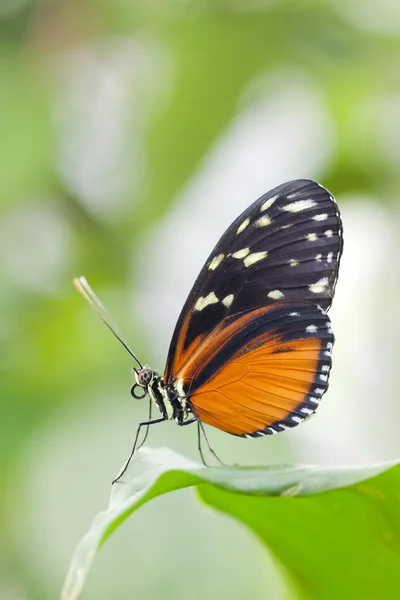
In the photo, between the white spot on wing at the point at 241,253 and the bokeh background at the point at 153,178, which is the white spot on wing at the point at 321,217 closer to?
the white spot on wing at the point at 241,253

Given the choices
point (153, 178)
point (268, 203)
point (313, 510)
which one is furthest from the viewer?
point (153, 178)

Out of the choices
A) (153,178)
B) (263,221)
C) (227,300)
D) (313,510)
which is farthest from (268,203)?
(153,178)

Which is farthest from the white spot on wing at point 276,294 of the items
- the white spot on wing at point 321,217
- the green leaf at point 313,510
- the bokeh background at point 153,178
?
the bokeh background at point 153,178

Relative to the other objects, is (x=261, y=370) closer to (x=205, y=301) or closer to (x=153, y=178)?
(x=205, y=301)

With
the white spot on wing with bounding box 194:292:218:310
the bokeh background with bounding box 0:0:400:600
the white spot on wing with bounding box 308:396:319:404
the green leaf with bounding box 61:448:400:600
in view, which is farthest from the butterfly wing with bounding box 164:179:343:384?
the bokeh background with bounding box 0:0:400:600

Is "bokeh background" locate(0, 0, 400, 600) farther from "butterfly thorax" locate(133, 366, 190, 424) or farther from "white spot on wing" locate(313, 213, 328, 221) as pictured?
"white spot on wing" locate(313, 213, 328, 221)

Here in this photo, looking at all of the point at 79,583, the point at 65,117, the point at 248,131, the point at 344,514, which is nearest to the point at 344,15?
the point at 248,131

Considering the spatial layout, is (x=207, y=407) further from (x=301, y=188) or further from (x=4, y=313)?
(x=4, y=313)
